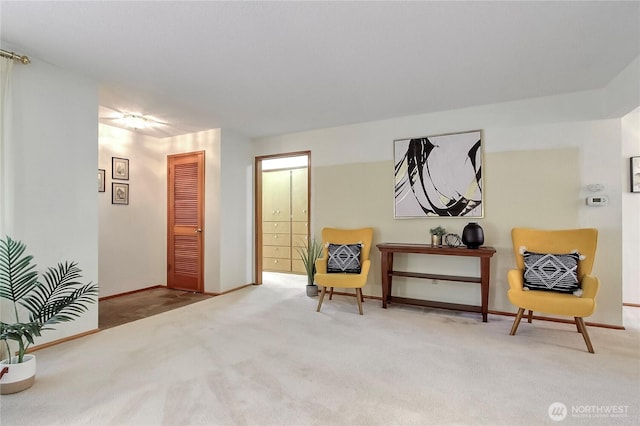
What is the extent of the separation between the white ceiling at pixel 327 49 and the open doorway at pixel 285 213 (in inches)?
103

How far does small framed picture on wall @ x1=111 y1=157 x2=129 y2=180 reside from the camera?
454 centimetres

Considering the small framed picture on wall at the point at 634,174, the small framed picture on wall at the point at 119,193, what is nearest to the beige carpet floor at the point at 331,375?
the small framed picture on wall at the point at 634,174

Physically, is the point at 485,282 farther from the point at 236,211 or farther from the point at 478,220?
the point at 236,211

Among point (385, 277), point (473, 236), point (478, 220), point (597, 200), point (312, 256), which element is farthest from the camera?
point (312, 256)

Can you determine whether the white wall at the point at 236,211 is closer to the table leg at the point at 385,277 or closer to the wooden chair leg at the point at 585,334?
the table leg at the point at 385,277

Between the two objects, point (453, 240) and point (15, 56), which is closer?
point (15, 56)

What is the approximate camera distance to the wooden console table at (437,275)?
3355 mm

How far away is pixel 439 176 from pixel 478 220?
2.23 ft

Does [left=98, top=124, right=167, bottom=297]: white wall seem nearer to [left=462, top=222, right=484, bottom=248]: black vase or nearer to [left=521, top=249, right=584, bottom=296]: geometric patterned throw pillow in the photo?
[left=462, top=222, right=484, bottom=248]: black vase

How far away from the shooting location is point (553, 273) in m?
2.95

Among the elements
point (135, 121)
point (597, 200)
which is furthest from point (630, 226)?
point (135, 121)

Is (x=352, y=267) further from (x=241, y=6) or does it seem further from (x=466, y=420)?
(x=241, y=6)

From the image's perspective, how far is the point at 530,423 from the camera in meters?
1.73

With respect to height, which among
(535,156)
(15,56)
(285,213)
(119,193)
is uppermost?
(15,56)
